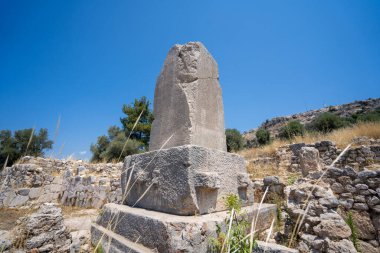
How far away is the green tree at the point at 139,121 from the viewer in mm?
19181

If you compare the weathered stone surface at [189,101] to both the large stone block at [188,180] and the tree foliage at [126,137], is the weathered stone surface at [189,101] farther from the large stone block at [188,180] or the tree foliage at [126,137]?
the tree foliage at [126,137]

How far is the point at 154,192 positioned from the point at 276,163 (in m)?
8.01

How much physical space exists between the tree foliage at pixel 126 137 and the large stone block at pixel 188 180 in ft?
47.0

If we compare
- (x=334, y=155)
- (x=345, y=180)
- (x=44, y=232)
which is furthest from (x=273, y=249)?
(x=334, y=155)

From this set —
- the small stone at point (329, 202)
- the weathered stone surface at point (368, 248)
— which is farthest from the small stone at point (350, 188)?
the small stone at point (329, 202)

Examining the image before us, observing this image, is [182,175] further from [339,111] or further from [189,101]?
[339,111]

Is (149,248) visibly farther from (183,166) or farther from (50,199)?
(50,199)

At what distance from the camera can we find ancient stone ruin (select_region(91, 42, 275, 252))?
197 centimetres

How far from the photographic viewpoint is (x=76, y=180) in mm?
9000

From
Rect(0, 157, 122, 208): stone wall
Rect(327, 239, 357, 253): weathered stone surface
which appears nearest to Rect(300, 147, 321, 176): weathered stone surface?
Rect(327, 239, 357, 253): weathered stone surface

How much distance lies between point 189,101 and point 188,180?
1019 millimetres

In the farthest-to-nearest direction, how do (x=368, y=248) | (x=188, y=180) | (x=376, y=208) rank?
(x=376, y=208), (x=368, y=248), (x=188, y=180)

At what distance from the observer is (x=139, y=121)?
19.4 metres

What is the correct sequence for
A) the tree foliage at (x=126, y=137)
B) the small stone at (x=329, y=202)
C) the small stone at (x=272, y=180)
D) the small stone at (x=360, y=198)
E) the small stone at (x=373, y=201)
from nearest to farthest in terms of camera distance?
the small stone at (x=329, y=202), the small stone at (x=373, y=201), the small stone at (x=360, y=198), the small stone at (x=272, y=180), the tree foliage at (x=126, y=137)
